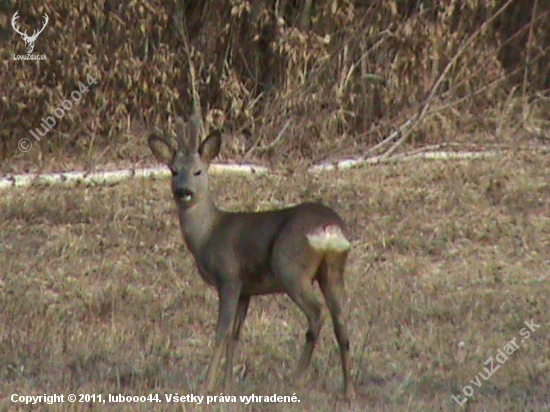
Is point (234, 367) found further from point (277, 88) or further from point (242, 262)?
point (277, 88)

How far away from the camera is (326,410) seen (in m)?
6.64

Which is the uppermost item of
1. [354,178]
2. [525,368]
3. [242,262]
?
[242,262]

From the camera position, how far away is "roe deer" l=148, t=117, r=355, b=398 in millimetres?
6863

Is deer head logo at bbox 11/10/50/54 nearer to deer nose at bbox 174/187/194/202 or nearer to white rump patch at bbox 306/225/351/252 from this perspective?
deer nose at bbox 174/187/194/202

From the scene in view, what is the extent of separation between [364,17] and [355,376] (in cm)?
785

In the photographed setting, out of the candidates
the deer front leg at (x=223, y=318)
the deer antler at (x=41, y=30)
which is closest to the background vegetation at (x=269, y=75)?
the deer antler at (x=41, y=30)

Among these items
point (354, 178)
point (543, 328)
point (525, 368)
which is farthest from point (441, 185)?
point (525, 368)

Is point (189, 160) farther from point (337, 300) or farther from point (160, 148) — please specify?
point (337, 300)

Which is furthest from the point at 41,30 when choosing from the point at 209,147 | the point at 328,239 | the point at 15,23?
the point at 328,239

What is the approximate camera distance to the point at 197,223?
7.21m

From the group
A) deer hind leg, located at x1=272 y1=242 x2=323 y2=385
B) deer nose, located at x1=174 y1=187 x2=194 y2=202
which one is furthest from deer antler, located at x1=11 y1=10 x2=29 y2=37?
deer hind leg, located at x1=272 y1=242 x2=323 y2=385

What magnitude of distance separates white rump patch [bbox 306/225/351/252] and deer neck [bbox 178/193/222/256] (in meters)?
0.67

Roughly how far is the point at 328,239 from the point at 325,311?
0.42 m

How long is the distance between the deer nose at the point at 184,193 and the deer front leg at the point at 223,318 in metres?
0.54
